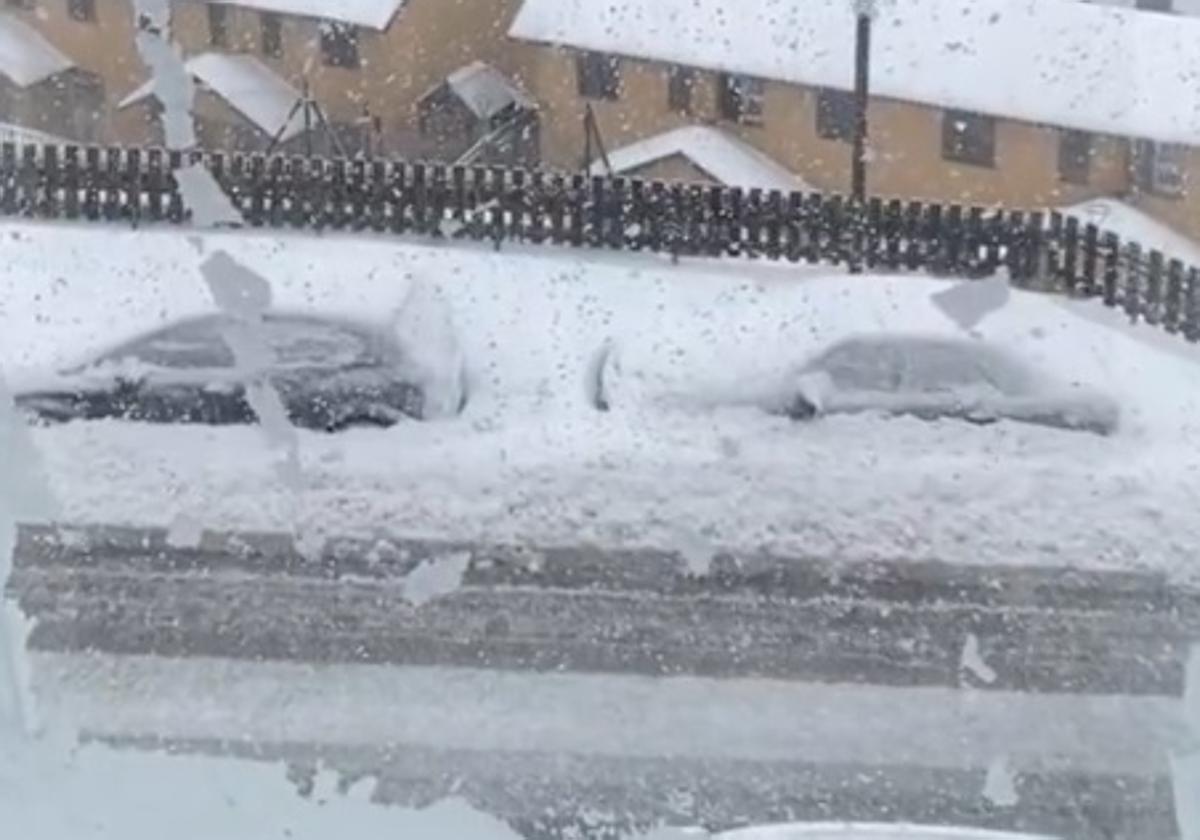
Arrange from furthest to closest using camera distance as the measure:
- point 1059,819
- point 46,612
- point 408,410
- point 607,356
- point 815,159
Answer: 1. point 815,159
2. point 607,356
3. point 408,410
4. point 46,612
5. point 1059,819

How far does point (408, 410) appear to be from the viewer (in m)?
3.13

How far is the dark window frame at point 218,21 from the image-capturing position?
5.98m

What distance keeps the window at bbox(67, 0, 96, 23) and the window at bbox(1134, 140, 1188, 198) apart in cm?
317

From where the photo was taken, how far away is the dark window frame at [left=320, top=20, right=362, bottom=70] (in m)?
6.04

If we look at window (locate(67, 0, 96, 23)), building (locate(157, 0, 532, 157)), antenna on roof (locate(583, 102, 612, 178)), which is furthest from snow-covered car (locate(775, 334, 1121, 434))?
window (locate(67, 0, 96, 23))

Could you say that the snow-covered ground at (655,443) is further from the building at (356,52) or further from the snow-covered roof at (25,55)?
the snow-covered roof at (25,55)

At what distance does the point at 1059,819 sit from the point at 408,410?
1.30 m

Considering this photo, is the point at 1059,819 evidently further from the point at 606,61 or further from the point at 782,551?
the point at 606,61

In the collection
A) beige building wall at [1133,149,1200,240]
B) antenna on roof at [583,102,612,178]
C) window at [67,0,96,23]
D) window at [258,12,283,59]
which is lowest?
antenna on roof at [583,102,612,178]

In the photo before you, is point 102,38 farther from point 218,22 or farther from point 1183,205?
point 1183,205

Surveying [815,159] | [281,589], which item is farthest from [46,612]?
[815,159]

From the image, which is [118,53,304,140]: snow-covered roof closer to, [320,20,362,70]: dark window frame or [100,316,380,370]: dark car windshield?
[320,20,362,70]: dark window frame

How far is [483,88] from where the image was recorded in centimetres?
593

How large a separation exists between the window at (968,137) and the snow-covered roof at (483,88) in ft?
4.06
